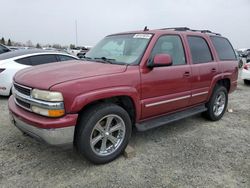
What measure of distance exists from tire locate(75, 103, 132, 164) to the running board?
1.02 ft

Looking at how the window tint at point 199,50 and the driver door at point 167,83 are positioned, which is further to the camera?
the window tint at point 199,50

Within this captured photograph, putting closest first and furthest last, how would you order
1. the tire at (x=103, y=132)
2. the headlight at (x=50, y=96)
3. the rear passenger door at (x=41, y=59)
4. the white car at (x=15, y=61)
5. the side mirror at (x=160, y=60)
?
the headlight at (x=50, y=96) → the tire at (x=103, y=132) → the side mirror at (x=160, y=60) → the white car at (x=15, y=61) → the rear passenger door at (x=41, y=59)

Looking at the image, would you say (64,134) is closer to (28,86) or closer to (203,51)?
(28,86)

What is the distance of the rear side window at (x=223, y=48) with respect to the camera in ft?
17.9

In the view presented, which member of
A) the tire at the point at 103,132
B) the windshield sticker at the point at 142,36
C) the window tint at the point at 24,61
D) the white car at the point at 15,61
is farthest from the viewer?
the window tint at the point at 24,61

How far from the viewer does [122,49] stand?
4.15m

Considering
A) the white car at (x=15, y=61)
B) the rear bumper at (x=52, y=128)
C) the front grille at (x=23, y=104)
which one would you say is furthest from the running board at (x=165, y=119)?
the white car at (x=15, y=61)

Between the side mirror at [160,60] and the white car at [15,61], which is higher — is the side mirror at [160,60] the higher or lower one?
the higher one

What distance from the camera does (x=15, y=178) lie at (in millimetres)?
3094

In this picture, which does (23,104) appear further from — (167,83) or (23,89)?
(167,83)

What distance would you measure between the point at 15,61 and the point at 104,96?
183 inches

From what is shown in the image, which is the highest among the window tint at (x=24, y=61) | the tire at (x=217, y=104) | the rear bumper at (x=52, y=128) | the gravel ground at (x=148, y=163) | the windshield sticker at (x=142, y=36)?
the windshield sticker at (x=142, y=36)

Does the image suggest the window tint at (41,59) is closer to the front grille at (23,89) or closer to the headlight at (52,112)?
the front grille at (23,89)

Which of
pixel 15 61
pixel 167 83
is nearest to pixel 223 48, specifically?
pixel 167 83
